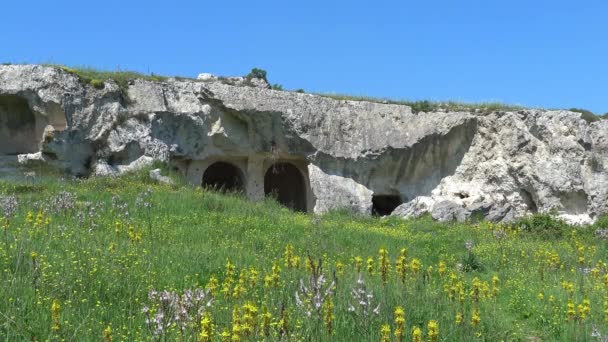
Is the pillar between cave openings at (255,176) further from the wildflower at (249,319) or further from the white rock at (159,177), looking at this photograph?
the wildflower at (249,319)

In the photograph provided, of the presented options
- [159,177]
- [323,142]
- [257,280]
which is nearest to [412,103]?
[323,142]

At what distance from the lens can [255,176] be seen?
25.9m

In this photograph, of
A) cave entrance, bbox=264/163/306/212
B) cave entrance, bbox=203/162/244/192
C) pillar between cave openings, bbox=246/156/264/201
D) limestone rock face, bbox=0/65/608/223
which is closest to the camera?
limestone rock face, bbox=0/65/608/223

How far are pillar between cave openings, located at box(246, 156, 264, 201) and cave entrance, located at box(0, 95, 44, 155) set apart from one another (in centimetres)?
787

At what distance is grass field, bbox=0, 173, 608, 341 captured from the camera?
5.40 m

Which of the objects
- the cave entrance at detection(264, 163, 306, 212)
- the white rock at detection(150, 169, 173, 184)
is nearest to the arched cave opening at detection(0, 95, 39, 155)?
the white rock at detection(150, 169, 173, 184)

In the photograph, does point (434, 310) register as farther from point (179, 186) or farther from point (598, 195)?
point (598, 195)

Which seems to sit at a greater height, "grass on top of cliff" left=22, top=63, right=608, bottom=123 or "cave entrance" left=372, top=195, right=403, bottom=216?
"grass on top of cliff" left=22, top=63, right=608, bottom=123

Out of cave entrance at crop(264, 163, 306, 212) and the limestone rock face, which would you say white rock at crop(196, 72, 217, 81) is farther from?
cave entrance at crop(264, 163, 306, 212)

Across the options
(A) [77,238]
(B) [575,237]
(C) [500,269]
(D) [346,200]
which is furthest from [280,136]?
(A) [77,238]

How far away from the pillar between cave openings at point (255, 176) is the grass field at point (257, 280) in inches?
257

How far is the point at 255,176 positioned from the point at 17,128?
8.81 metres

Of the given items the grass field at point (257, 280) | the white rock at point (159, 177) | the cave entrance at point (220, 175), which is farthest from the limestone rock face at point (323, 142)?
the grass field at point (257, 280)

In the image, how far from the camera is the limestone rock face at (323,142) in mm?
22547
